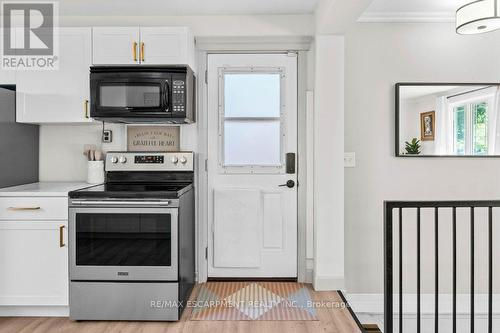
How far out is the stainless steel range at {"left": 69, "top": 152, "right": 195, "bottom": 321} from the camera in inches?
101

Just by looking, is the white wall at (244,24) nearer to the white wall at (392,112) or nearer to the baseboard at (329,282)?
the white wall at (392,112)

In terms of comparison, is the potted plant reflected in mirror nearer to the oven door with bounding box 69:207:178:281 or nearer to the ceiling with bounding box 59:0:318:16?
the ceiling with bounding box 59:0:318:16

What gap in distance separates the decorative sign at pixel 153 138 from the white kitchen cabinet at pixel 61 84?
1.48 feet

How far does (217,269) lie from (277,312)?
81cm

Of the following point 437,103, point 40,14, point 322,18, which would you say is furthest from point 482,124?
point 40,14

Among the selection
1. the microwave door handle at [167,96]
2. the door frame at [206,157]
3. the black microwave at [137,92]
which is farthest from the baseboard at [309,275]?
the microwave door handle at [167,96]

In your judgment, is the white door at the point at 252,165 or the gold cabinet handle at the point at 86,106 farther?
the white door at the point at 252,165

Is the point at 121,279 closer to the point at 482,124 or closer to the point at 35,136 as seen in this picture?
the point at 35,136

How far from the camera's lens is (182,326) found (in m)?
2.57

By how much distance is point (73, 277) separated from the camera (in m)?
2.61

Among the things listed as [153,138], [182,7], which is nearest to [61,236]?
[153,138]

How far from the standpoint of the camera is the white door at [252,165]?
3.36 metres

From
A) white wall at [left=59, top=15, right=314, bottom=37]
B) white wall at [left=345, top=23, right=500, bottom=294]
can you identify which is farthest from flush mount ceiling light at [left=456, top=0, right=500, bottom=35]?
white wall at [left=59, top=15, right=314, bottom=37]

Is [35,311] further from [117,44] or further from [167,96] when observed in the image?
[117,44]
